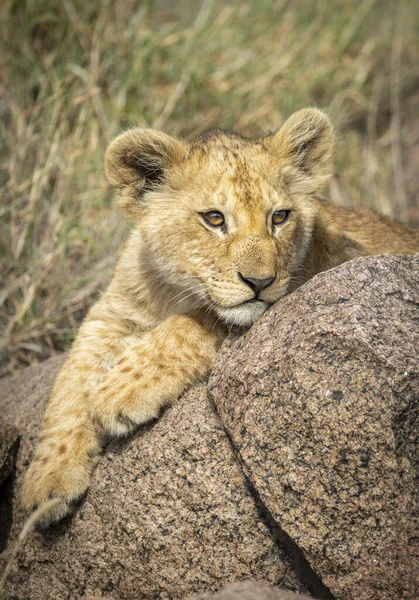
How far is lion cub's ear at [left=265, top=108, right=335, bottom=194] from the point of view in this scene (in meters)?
3.61

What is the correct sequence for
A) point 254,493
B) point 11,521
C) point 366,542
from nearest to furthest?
point 366,542 → point 254,493 → point 11,521

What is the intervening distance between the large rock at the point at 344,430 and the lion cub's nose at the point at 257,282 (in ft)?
0.84

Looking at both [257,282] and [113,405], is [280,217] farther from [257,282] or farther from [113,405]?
[113,405]

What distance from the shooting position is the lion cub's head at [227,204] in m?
2.97

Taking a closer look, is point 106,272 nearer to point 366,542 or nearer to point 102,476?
point 102,476

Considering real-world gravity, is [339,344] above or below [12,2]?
below

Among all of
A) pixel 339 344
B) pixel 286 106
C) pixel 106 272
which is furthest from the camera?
pixel 286 106

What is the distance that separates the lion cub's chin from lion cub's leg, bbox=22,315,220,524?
30 centimetres

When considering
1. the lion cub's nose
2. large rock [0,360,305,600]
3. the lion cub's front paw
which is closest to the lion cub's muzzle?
the lion cub's nose

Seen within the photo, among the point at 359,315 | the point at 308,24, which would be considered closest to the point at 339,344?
the point at 359,315

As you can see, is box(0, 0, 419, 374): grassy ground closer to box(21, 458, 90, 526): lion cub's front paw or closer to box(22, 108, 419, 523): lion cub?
box(22, 108, 419, 523): lion cub

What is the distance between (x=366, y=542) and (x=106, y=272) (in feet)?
11.7

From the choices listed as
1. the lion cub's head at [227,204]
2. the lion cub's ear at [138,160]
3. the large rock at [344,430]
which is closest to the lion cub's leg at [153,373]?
the lion cub's head at [227,204]

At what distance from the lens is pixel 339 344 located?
8.11 feet
